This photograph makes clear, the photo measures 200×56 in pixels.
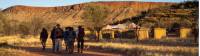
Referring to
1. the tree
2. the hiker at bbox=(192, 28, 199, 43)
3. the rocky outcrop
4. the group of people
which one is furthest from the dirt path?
the hiker at bbox=(192, 28, 199, 43)

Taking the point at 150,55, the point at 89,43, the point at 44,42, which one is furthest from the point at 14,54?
the point at 150,55

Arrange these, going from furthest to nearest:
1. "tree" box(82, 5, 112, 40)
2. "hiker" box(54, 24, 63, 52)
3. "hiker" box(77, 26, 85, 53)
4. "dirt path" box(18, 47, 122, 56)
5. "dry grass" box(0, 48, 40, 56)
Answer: "dry grass" box(0, 48, 40, 56) < "hiker" box(54, 24, 63, 52) < "tree" box(82, 5, 112, 40) < "dirt path" box(18, 47, 122, 56) < "hiker" box(77, 26, 85, 53)

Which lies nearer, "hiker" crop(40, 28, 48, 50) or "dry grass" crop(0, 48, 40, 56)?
"hiker" crop(40, 28, 48, 50)

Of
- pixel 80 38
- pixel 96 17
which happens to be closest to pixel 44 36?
pixel 80 38

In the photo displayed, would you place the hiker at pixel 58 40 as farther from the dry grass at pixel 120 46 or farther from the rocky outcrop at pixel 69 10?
the rocky outcrop at pixel 69 10

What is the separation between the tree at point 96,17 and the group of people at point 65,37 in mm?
372

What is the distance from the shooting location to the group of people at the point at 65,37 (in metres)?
12.9

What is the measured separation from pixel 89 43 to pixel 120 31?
979mm

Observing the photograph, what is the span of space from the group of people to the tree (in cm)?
37

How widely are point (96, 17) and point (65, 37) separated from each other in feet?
2.74

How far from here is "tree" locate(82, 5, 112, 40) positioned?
13.2 metres

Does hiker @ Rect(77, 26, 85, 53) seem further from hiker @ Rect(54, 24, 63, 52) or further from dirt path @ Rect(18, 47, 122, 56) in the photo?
hiker @ Rect(54, 24, 63, 52)

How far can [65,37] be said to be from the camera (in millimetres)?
13398


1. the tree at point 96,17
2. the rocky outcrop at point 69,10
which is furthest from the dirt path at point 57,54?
the rocky outcrop at point 69,10
